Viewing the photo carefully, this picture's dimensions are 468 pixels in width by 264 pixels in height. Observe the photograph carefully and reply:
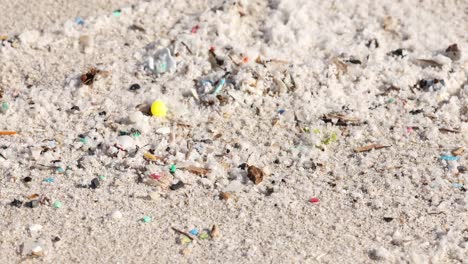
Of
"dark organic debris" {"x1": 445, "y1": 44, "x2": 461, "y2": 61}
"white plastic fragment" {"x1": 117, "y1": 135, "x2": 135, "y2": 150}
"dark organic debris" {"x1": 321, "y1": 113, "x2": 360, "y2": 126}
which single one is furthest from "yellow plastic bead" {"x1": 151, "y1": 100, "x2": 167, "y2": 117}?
"dark organic debris" {"x1": 445, "y1": 44, "x2": 461, "y2": 61}

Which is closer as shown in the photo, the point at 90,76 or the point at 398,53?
the point at 90,76

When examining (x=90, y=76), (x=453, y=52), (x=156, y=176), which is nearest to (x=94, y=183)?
(x=156, y=176)

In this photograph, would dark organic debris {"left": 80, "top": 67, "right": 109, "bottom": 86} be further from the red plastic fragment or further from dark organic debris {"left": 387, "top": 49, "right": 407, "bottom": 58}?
dark organic debris {"left": 387, "top": 49, "right": 407, "bottom": 58}

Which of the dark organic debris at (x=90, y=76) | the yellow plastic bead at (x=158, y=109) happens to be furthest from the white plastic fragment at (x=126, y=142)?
the dark organic debris at (x=90, y=76)

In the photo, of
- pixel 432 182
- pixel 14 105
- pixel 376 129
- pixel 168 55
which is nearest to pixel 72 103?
pixel 14 105

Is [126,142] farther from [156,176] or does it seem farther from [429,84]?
[429,84]

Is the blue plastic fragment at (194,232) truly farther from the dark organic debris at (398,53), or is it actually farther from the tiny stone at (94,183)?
the dark organic debris at (398,53)
